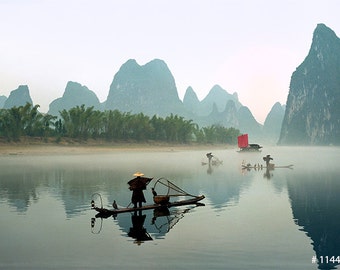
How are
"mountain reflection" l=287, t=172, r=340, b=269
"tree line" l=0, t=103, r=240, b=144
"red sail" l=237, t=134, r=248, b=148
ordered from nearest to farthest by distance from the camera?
"mountain reflection" l=287, t=172, r=340, b=269 < "tree line" l=0, t=103, r=240, b=144 < "red sail" l=237, t=134, r=248, b=148

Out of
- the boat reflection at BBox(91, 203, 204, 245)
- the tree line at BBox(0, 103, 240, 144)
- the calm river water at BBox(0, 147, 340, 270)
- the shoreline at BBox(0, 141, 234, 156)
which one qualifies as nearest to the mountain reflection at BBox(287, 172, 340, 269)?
the calm river water at BBox(0, 147, 340, 270)

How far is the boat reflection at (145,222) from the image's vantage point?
1593cm

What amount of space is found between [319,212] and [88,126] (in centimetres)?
8647

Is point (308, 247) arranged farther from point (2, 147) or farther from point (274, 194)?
point (2, 147)

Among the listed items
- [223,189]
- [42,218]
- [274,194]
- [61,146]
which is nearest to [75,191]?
[42,218]

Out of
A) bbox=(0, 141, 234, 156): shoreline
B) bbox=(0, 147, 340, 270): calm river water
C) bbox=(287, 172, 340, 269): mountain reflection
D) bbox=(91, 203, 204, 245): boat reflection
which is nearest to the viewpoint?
bbox=(0, 147, 340, 270): calm river water

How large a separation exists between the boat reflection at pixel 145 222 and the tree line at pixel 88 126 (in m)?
72.8

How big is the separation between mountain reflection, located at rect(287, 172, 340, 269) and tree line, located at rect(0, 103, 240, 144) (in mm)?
69514

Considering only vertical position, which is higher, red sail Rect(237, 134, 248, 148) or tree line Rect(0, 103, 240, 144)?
tree line Rect(0, 103, 240, 144)

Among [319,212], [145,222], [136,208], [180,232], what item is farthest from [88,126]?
[180,232]

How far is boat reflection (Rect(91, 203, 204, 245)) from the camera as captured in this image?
1593cm

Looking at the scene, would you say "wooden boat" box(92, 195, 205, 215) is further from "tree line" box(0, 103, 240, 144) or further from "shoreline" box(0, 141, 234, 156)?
"tree line" box(0, 103, 240, 144)

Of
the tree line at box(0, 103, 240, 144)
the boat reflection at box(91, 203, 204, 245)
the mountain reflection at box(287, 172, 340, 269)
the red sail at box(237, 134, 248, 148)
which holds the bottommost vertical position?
the boat reflection at box(91, 203, 204, 245)

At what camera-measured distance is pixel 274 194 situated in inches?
1102
